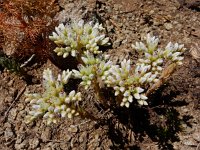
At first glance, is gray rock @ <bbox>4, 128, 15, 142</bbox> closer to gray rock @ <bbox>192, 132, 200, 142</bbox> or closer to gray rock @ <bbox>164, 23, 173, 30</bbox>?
gray rock @ <bbox>192, 132, 200, 142</bbox>

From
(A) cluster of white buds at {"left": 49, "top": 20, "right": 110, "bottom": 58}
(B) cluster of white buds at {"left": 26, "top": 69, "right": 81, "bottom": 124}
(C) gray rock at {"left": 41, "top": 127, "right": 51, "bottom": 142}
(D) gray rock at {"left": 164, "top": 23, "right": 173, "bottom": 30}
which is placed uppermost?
(D) gray rock at {"left": 164, "top": 23, "right": 173, "bottom": 30}

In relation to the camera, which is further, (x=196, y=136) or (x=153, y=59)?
(x=196, y=136)

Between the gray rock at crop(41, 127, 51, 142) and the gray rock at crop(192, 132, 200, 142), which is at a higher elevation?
the gray rock at crop(41, 127, 51, 142)

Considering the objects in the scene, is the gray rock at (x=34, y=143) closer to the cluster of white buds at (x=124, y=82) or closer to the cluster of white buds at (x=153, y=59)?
the cluster of white buds at (x=124, y=82)

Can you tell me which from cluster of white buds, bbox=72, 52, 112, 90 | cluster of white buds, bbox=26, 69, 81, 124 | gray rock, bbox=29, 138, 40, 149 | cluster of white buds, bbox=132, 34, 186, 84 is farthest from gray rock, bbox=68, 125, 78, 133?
cluster of white buds, bbox=132, 34, 186, 84

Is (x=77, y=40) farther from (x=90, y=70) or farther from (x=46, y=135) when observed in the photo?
(x=46, y=135)

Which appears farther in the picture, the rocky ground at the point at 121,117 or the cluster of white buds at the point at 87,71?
the rocky ground at the point at 121,117

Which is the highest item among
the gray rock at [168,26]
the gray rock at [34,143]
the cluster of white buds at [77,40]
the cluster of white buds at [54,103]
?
the gray rock at [168,26]

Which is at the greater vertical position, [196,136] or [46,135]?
[46,135]

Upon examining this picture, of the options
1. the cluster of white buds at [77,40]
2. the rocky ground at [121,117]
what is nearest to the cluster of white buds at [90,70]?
the cluster of white buds at [77,40]

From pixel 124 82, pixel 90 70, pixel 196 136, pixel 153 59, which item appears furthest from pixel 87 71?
pixel 196 136
